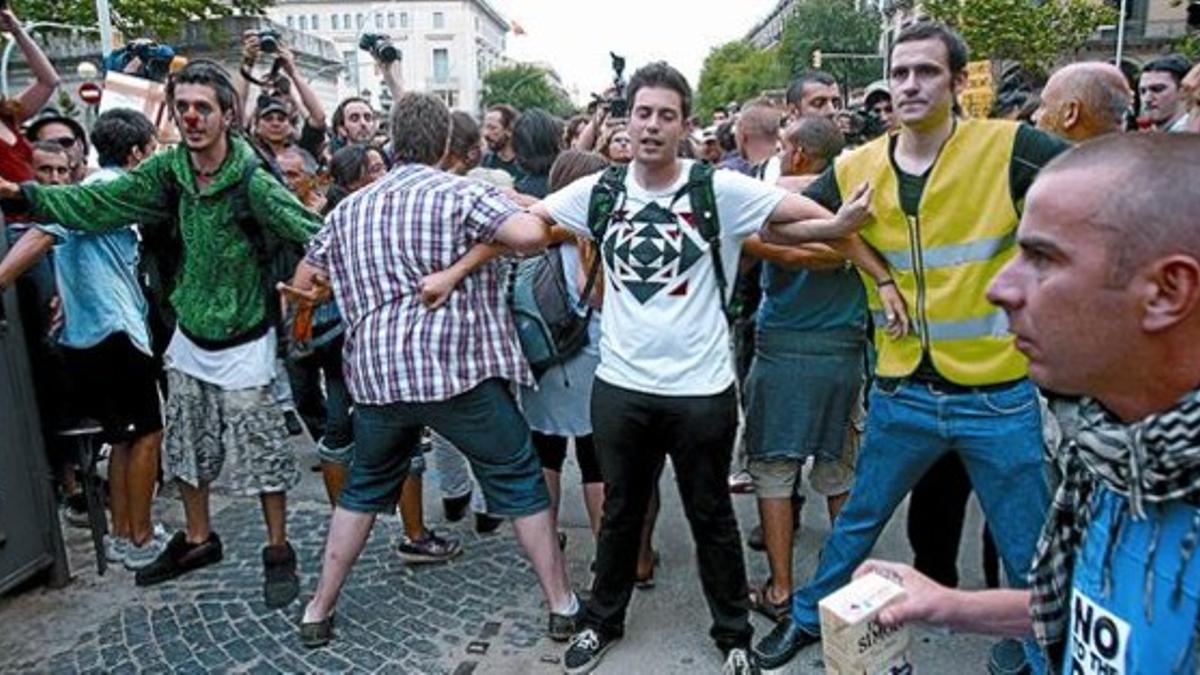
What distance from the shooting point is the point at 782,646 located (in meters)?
3.38

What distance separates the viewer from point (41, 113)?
5527mm

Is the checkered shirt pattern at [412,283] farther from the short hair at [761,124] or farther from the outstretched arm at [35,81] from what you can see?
the outstretched arm at [35,81]

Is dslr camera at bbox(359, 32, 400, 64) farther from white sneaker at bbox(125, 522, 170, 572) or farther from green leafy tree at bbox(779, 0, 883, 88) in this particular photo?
green leafy tree at bbox(779, 0, 883, 88)

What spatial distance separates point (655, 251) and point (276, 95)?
405cm

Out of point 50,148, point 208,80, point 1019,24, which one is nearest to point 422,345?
point 208,80

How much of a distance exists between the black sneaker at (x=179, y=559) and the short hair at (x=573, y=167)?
7.56 ft

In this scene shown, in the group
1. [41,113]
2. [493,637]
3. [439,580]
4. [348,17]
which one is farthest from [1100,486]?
[348,17]

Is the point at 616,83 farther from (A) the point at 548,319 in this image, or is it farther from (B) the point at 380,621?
(B) the point at 380,621

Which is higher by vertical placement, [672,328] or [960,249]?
[960,249]

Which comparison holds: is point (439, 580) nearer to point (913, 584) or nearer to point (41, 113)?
point (913, 584)

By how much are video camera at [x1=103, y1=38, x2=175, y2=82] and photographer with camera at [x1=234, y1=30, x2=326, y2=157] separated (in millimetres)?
935

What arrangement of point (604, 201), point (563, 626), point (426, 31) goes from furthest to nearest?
1. point (426, 31)
2. point (563, 626)
3. point (604, 201)

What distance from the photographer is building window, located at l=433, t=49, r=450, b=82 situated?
114 meters

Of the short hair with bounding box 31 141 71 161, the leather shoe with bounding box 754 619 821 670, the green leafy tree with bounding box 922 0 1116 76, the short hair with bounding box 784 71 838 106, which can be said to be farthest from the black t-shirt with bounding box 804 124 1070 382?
the green leafy tree with bounding box 922 0 1116 76
